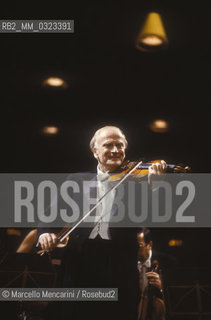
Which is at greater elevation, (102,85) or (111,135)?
(102,85)

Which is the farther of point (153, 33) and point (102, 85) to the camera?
point (102, 85)

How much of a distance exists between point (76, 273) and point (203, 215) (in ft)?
5.36

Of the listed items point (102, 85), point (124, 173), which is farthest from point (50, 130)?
point (124, 173)

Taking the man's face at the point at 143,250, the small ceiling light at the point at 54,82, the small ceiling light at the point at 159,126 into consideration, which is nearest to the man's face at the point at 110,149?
the man's face at the point at 143,250

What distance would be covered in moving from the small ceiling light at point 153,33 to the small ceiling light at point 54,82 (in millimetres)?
973

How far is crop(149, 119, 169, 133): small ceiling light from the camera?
3.70m

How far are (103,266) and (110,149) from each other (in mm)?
594

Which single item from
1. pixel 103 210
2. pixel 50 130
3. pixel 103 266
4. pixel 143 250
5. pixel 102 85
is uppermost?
pixel 102 85

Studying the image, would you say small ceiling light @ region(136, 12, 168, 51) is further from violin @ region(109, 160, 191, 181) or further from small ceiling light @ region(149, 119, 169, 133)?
small ceiling light @ region(149, 119, 169, 133)

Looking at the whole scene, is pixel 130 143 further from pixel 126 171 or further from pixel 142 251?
pixel 126 171

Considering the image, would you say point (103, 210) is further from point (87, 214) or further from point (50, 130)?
point (50, 130)

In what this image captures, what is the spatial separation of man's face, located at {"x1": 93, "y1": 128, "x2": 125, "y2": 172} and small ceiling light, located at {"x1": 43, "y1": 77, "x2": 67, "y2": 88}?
1393 mm

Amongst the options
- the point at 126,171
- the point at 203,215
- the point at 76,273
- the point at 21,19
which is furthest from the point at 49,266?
the point at 21,19

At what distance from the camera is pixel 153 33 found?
8.37 ft
